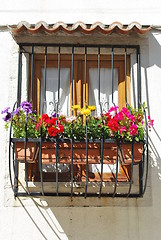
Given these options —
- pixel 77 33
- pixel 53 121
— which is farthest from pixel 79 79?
pixel 53 121

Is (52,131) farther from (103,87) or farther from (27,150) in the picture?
(103,87)

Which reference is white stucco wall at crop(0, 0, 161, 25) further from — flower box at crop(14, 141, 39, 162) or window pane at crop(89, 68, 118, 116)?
flower box at crop(14, 141, 39, 162)

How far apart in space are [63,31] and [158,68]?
3.51ft

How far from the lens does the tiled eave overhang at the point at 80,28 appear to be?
5070mm

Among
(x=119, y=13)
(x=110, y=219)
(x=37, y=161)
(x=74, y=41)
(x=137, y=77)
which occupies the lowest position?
(x=110, y=219)

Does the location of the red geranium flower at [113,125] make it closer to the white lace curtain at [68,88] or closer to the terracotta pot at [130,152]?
the terracotta pot at [130,152]

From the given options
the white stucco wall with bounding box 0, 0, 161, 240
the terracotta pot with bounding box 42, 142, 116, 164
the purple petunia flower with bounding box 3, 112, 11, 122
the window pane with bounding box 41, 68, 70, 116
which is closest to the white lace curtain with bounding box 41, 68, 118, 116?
the window pane with bounding box 41, 68, 70, 116

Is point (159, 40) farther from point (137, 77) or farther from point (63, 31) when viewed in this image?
point (63, 31)

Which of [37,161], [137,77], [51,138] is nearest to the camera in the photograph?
[51,138]

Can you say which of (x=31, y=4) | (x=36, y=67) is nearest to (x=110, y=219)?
(x=36, y=67)

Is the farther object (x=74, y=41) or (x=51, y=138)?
(x=74, y=41)

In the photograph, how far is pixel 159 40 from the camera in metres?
5.45

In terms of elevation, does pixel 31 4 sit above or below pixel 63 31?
above

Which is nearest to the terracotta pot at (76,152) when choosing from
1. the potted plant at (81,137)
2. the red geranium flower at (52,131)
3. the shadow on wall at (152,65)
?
the potted plant at (81,137)
